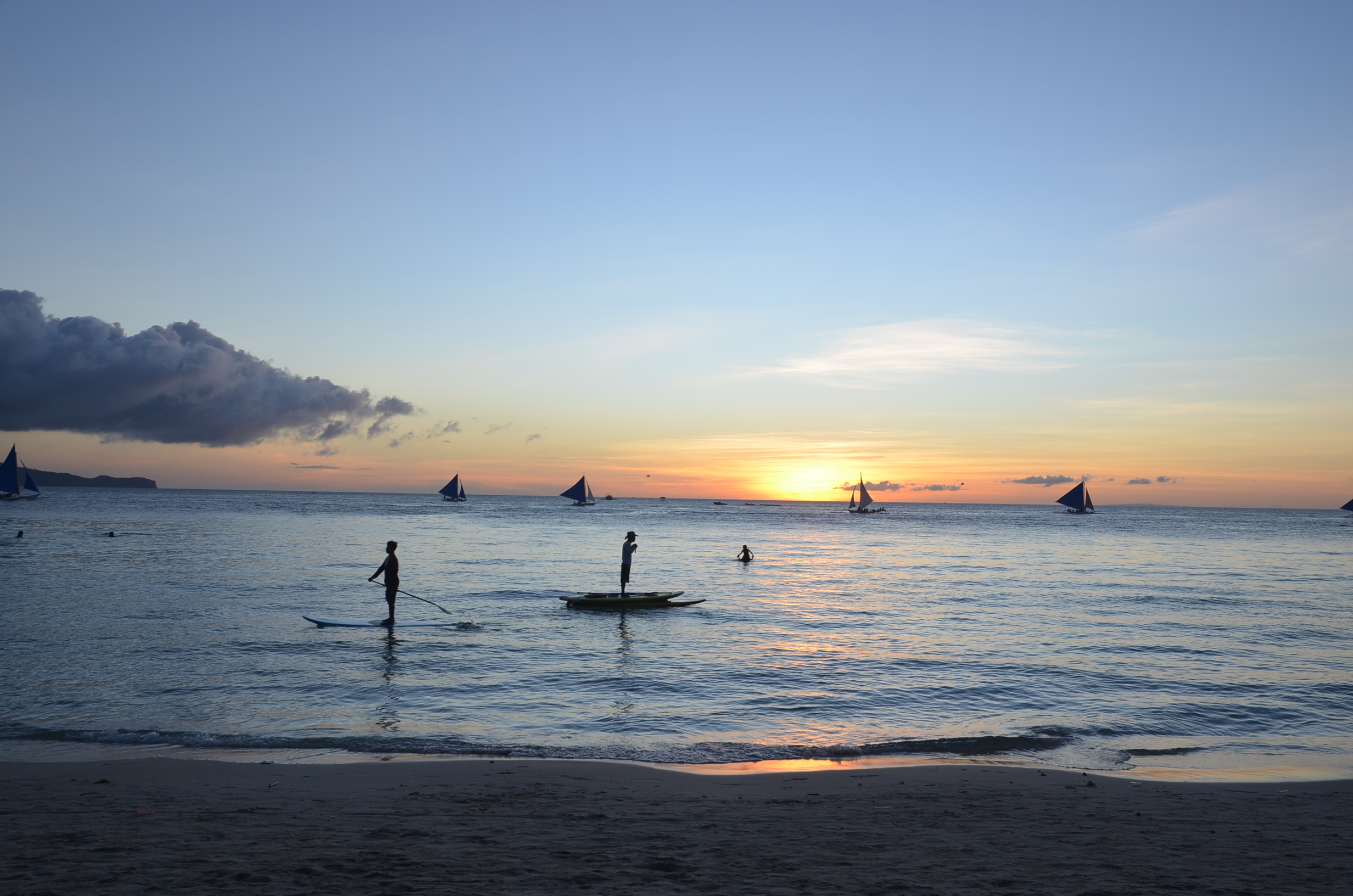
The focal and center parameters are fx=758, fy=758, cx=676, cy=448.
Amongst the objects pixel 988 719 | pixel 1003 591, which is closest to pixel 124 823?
pixel 988 719

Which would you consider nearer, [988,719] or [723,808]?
[723,808]

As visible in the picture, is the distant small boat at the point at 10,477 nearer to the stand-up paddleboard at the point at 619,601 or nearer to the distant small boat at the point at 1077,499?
the stand-up paddleboard at the point at 619,601

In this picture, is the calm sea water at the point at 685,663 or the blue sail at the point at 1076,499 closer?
the calm sea water at the point at 685,663

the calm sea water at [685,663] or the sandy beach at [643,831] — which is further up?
the sandy beach at [643,831]

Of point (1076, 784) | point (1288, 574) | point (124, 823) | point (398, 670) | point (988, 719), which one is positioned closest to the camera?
point (124, 823)

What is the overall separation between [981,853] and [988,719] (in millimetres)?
8209

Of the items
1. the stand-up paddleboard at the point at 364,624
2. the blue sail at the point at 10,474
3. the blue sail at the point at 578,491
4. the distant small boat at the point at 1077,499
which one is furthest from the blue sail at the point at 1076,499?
the blue sail at the point at 10,474

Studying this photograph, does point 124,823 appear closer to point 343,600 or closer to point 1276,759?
point 1276,759

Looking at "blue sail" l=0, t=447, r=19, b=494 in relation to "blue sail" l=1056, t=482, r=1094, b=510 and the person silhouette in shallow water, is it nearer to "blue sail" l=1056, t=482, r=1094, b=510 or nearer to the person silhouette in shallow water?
the person silhouette in shallow water

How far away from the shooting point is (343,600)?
31312mm

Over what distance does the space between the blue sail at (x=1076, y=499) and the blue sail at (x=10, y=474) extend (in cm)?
17545

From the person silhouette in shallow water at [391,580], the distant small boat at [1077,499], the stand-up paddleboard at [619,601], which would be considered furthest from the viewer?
the distant small boat at [1077,499]

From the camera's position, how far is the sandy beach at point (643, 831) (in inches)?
265

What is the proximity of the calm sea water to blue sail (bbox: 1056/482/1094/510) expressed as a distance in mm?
106542
